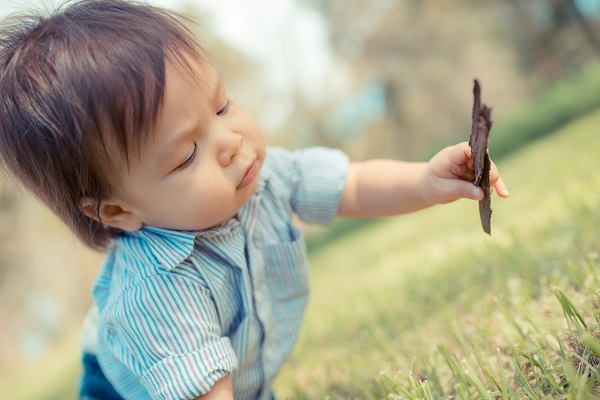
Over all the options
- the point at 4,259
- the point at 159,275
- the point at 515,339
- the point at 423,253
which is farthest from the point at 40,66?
the point at 4,259

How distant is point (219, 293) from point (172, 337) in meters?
0.19

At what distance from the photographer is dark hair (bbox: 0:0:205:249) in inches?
52.2

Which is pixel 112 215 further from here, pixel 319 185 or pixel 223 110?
pixel 319 185

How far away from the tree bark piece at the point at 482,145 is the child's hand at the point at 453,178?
0.03 meters

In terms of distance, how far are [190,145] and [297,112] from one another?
48.0 feet

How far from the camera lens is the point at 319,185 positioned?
1.86m

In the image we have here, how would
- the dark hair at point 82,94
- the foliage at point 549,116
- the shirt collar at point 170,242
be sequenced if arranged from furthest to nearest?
1. the foliage at point 549,116
2. the shirt collar at point 170,242
3. the dark hair at point 82,94

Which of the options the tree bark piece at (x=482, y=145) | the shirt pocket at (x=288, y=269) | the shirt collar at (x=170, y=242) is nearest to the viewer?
the tree bark piece at (x=482, y=145)

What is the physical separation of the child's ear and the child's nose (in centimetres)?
30

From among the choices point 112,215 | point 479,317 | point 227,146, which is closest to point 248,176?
point 227,146

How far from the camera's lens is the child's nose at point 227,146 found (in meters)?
1.42

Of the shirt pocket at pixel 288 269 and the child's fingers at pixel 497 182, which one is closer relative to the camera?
the child's fingers at pixel 497 182

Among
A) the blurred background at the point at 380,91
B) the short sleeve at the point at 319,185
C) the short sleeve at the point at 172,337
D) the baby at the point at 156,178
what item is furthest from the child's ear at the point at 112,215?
the blurred background at the point at 380,91

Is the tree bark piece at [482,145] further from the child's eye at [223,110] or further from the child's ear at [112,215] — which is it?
the child's ear at [112,215]
